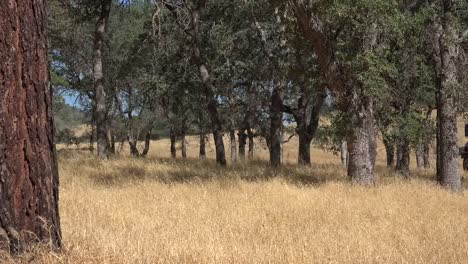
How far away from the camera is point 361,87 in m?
11.0

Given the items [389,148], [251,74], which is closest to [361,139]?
[389,148]

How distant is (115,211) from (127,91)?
29.2 metres

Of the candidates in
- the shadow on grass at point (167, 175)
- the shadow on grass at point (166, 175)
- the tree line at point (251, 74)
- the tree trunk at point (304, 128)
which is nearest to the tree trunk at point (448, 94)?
the tree line at point (251, 74)

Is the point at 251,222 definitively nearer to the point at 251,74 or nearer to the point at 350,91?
the point at 350,91

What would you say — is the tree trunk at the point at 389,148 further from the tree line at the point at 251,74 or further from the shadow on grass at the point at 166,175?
the shadow on grass at the point at 166,175

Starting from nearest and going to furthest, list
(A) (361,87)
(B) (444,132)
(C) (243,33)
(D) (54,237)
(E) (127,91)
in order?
1. (D) (54,237)
2. (A) (361,87)
3. (B) (444,132)
4. (C) (243,33)
5. (E) (127,91)

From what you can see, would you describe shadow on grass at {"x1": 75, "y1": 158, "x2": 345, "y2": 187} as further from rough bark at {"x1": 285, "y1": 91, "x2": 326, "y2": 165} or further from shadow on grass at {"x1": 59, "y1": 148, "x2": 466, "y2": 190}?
rough bark at {"x1": 285, "y1": 91, "x2": 326, "y2": 165}

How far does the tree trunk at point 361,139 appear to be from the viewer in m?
11.1

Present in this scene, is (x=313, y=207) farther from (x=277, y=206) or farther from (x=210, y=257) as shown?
(x=210, y=257)

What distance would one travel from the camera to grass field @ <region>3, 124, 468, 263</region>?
183 inches

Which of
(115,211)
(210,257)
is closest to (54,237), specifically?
(210,257)

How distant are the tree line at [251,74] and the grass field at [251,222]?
859 millimetres

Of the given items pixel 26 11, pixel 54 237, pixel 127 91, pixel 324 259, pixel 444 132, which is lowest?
pixel 324 259

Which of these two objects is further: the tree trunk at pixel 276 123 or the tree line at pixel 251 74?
the tree trunk at pixel 276 123
